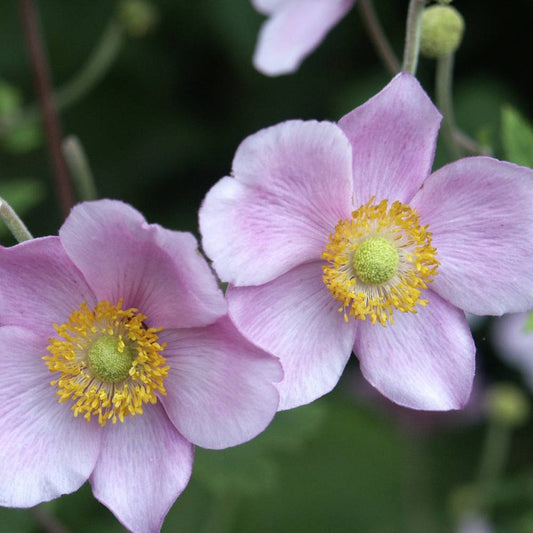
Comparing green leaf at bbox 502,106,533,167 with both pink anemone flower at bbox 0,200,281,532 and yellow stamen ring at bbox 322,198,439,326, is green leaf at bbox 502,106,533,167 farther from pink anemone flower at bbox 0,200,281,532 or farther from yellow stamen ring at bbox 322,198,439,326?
pink anemone flower at bbox 0,200,281,532

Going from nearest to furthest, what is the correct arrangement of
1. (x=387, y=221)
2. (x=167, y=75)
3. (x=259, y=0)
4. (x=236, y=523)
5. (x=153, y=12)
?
(x=387, y=221) < (x=259, y=0) < (x=153, y=12) < (x=236, y=523) < (x=167, y=75)

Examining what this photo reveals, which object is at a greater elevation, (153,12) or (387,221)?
(153,12)

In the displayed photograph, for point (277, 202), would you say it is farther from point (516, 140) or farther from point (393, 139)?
point (516, 140)

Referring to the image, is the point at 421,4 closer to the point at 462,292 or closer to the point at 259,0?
the point at 462,292

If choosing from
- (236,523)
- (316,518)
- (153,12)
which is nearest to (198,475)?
(236,523)

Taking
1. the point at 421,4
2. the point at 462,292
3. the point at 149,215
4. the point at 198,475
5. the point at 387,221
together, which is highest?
the point at 421,4

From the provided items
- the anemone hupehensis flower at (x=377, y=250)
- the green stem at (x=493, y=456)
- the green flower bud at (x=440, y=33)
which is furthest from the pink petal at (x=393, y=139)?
the green stem at (x=493, y=456)

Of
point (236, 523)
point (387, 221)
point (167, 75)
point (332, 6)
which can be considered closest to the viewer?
point (387, 221)
